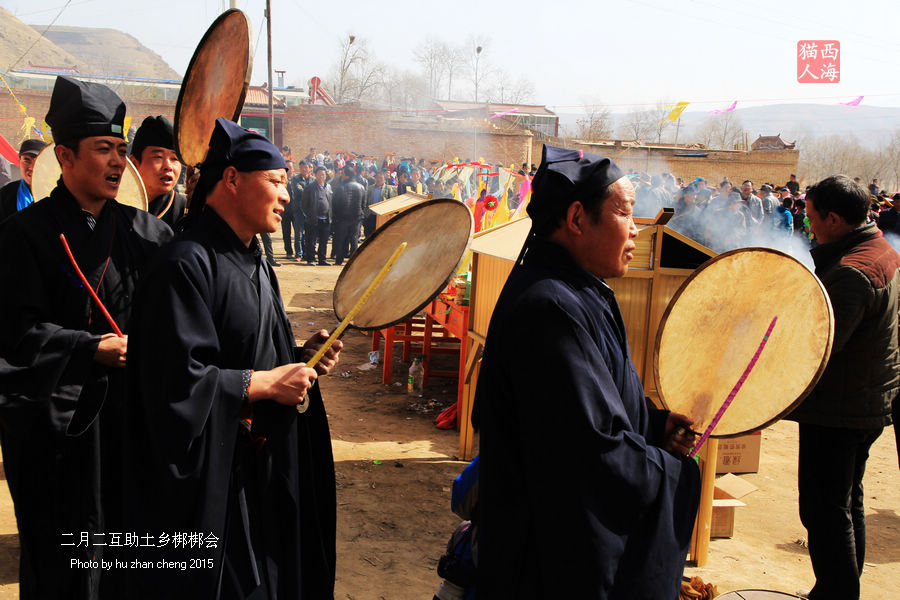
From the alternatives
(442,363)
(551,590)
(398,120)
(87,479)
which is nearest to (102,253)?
(87,479)

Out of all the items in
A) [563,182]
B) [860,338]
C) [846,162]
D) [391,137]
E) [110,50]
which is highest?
[110,50]

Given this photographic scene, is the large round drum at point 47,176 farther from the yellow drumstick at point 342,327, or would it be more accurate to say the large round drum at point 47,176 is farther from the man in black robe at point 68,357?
the yellow drumstick at point 342,327

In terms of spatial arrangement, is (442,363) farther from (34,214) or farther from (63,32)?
(63,32)

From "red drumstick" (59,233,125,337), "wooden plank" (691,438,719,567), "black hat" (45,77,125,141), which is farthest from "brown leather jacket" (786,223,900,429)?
"black hat" (45,77,125,141)

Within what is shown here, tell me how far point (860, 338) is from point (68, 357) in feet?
11.2

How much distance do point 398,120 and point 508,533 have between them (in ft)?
142

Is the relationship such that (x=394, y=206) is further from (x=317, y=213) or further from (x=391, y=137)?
(x=391, y=137)

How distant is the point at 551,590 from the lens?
1.79m

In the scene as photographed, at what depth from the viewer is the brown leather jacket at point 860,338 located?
3.28m

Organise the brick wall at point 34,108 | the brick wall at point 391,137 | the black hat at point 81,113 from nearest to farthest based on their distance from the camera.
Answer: the black hat at point 81,113 → the brick wall at point 34,108 → the brick wall at point 391,137

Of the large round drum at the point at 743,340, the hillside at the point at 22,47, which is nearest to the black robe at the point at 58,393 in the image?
the large round drum at the point at 743,340

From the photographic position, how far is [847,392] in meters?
3.32

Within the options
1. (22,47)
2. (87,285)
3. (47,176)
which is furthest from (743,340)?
(22,47)

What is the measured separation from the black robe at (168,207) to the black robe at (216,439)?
66.9 inches
